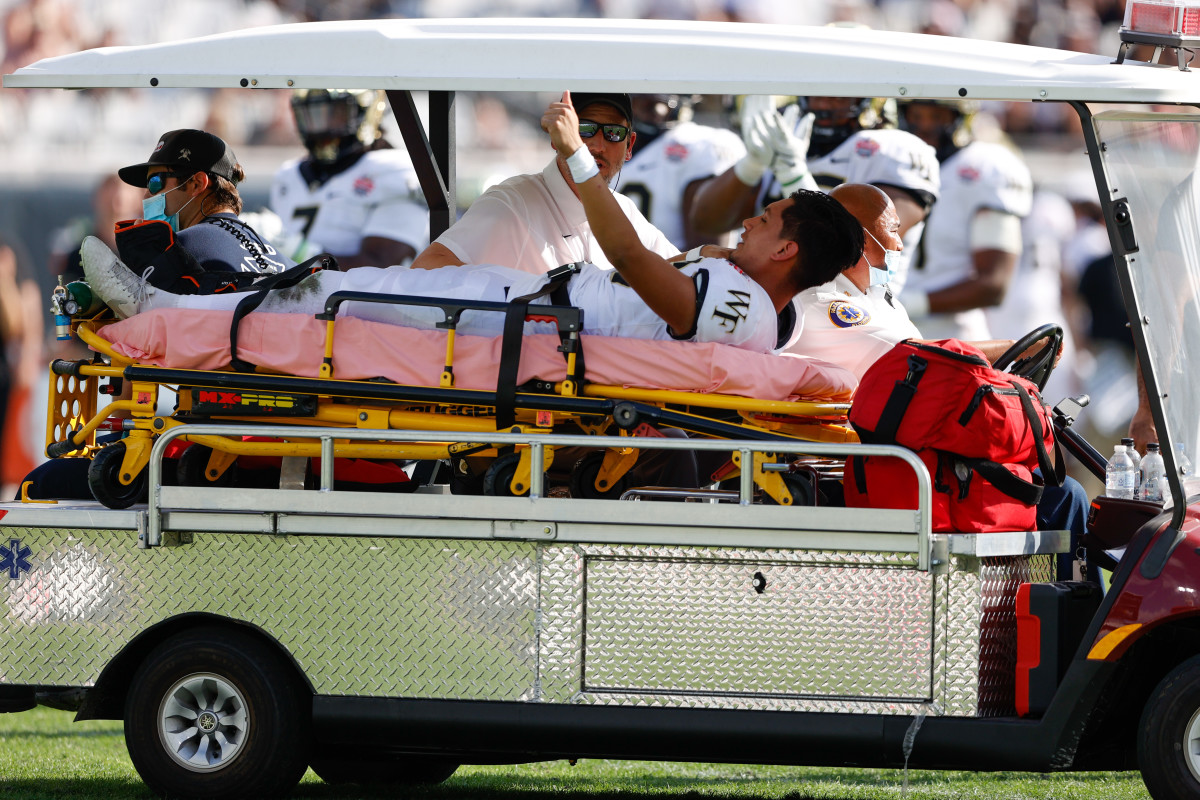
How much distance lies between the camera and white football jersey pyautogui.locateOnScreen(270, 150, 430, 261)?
1022 centimetres

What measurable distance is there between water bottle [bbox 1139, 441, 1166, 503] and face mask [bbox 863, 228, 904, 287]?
4.34 feet

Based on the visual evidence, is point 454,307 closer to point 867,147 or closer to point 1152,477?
point 1152,477

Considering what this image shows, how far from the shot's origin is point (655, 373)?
4402 millimetres

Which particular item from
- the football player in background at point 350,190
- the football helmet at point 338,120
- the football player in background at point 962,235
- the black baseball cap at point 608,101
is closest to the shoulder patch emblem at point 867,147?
the football player in background at point 962,235

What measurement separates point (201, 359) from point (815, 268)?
1918 millimetres

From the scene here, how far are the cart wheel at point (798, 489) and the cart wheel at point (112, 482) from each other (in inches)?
74.4

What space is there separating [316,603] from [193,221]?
5.78 feet

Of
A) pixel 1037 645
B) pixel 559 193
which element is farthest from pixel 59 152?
pixel 1037 645

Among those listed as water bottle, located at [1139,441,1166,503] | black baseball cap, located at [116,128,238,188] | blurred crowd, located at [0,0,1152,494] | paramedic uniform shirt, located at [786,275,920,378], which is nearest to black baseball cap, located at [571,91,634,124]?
paramedic uniform shirt, located at [786,275,920,378]

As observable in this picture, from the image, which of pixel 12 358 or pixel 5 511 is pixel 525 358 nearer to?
pixel 5 511

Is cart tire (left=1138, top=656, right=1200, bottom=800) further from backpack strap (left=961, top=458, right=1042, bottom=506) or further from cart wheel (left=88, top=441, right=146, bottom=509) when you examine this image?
cart wheel (left=88, top=441, right=146, bottom=509)

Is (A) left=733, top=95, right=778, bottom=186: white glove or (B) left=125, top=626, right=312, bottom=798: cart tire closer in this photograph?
(B) left=125, top=626, right=312, bottom=798: cart tire

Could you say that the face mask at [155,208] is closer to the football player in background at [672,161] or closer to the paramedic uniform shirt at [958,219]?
the football player in background at [672,161]

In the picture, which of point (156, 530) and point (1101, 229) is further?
point (1101, 229)
